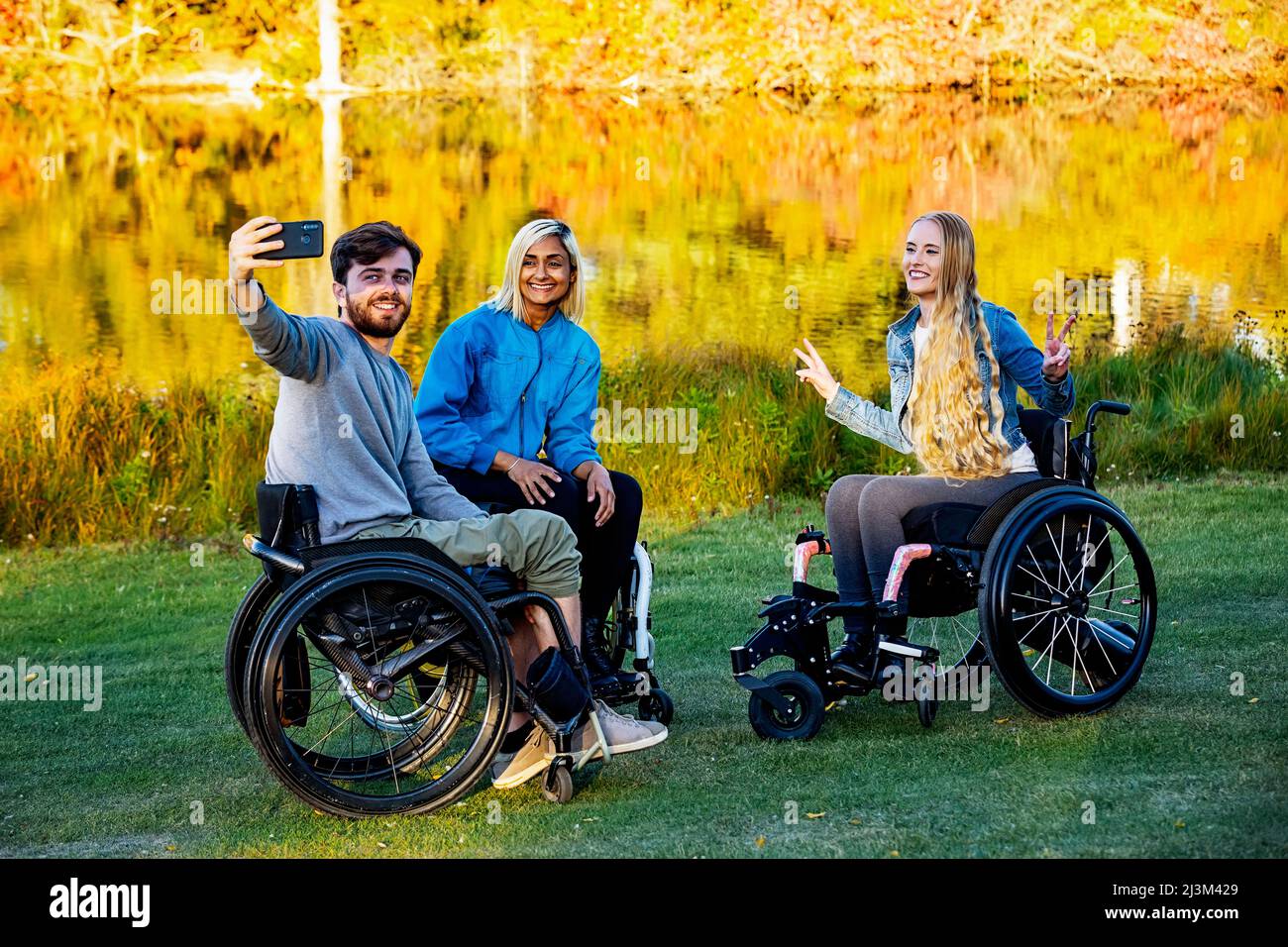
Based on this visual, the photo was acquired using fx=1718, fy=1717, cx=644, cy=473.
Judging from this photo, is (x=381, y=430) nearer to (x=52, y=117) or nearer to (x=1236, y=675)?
(x=1236, y=675)

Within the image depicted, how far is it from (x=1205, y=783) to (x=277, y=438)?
2.08m

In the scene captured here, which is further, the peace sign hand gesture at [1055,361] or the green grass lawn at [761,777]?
the peace sign hand gesture at [1055,361]

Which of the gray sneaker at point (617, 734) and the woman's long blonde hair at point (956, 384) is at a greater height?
the woman's long blonde hair at point (956, 384)

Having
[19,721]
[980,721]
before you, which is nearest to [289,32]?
[19,721]

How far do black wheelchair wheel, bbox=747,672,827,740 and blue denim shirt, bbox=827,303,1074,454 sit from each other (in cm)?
64

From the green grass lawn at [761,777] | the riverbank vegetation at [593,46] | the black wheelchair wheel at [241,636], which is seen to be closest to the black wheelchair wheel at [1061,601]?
the green grass lawn at [761,777]

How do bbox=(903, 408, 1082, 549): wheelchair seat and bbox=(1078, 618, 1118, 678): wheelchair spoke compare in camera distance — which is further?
bbox=(1078, 618, 1118, 678): wheelchair spoke

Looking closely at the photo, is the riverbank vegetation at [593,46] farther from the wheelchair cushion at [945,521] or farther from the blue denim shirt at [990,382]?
the wheelchair cushion at [945,521]

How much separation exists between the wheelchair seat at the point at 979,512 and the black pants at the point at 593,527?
0.70 m

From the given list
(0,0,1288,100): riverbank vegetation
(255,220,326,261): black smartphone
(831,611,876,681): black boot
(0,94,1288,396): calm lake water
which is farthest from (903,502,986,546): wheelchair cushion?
(0,0,1288,100): riverbank vegetation

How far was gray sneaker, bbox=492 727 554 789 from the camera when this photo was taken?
12.4 ft

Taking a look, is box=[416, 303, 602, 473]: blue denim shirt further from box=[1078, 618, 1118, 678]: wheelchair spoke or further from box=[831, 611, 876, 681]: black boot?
box=[1078, 618, 1118, 678]: wheelchair spoke

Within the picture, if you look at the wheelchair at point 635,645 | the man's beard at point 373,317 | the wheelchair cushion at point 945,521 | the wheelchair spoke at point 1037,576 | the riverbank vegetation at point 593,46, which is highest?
the riverbank vegetation at point 593,46

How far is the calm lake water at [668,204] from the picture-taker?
43.3 feet
